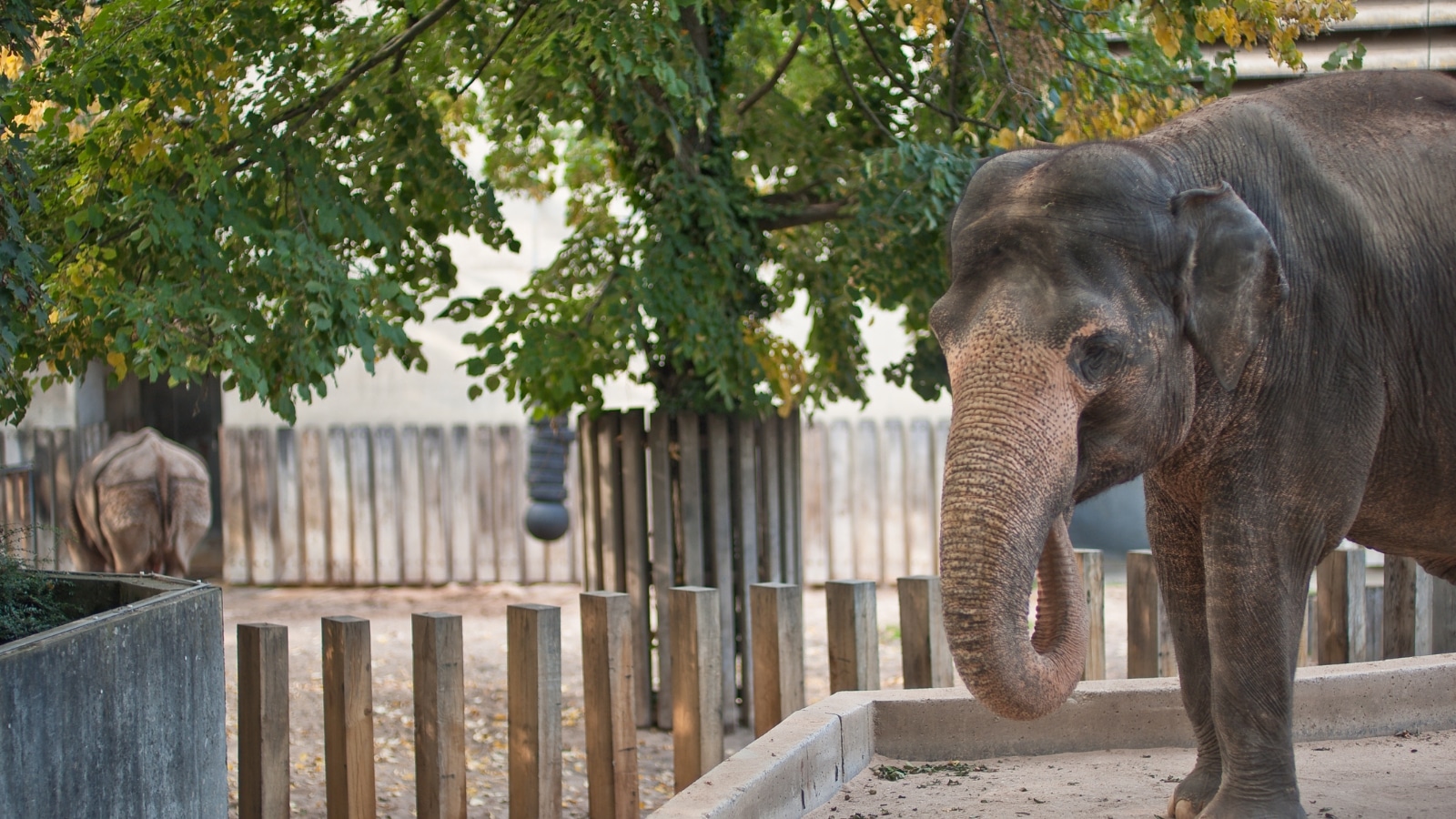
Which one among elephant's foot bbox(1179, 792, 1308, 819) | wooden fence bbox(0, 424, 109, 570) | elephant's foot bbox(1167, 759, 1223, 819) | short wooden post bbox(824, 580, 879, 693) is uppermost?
wooden fence bbox(0, 424, 109, 570)

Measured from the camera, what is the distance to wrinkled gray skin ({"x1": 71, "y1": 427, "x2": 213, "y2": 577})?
32.7 feet

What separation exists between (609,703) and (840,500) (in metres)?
9.57

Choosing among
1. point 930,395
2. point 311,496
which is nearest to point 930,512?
point 311,496

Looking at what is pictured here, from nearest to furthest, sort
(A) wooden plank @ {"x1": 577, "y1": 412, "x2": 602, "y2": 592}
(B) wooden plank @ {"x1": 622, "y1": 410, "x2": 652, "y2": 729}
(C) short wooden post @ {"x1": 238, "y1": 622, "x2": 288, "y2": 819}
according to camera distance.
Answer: (C) short wooden post @ {"x1": 238, "y1": 622, "x2": 288, "y2": 819}
(B) wooden plank @ {"x1": 622, "y1": 410, "x2": 652, "y2": 729}
(A) wooden plank @ {"x1": 577, "y1": 412, "x2": 602, "y2": 592}

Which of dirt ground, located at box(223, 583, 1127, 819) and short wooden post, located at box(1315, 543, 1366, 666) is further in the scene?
dirt ground, located at box(223, 583, 1127, 819)

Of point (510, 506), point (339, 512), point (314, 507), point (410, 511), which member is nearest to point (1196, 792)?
point (510, 506)

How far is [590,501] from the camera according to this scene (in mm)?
7777

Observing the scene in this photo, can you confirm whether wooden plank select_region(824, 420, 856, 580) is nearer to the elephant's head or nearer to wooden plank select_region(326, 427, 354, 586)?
wooden plank select_region(326, 427, 354, 586)

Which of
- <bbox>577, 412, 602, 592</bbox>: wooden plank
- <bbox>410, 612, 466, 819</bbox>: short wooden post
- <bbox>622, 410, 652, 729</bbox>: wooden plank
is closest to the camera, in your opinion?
<bbox>410, 612, 466, 819</bbox>: short wooden post

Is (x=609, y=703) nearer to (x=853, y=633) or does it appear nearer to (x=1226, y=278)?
(x=853, y=633)

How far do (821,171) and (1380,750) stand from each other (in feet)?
12.9

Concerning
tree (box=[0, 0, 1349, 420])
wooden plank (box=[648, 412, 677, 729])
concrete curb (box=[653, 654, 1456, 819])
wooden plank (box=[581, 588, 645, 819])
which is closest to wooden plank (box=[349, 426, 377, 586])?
tree (box=[0, 0, 1349, 420])

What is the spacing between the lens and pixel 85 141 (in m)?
4.69

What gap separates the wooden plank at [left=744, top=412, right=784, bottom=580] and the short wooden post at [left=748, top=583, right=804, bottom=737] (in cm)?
276
